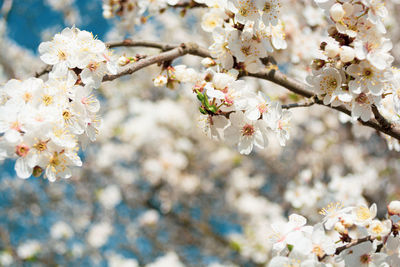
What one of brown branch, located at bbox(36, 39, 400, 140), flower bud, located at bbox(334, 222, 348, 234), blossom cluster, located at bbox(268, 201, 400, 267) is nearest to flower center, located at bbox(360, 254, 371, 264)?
blossom cluster, located at bbox(268, 201, 400, 267)

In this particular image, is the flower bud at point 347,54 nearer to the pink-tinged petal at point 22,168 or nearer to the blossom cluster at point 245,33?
the blossom cluster at point 245,33

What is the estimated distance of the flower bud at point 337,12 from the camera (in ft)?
4.57

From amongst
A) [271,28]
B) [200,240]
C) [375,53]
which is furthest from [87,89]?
[200,240]

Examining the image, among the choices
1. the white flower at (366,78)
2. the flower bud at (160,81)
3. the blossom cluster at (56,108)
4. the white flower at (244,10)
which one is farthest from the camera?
the flower bud at (160,81)

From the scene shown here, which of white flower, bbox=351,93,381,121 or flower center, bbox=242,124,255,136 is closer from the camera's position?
white flower, bbox=351,93,381,121

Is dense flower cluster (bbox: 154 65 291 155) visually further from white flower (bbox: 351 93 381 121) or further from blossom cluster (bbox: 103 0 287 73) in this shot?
white flower (bbox: 351 93 381 121)

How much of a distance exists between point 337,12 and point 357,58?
19 centimetres

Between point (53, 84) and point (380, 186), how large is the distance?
5.18 m

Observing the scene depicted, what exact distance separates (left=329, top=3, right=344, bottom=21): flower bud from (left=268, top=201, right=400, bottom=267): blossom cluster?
2.49ft

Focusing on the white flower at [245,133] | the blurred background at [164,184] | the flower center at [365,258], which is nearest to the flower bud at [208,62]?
the white flower at [245,133]

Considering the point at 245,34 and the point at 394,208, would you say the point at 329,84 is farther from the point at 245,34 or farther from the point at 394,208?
Answer: the point at 394,208

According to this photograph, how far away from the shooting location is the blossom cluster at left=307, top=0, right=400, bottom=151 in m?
1.39

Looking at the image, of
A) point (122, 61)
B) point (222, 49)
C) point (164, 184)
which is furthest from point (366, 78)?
point (164, 184)

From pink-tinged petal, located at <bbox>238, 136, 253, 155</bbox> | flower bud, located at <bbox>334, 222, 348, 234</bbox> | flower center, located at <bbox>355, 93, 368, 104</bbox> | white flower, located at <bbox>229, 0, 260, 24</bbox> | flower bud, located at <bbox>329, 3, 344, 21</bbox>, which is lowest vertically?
flower bud, located at <bbox>334, 222, 348, 234</bbox>
